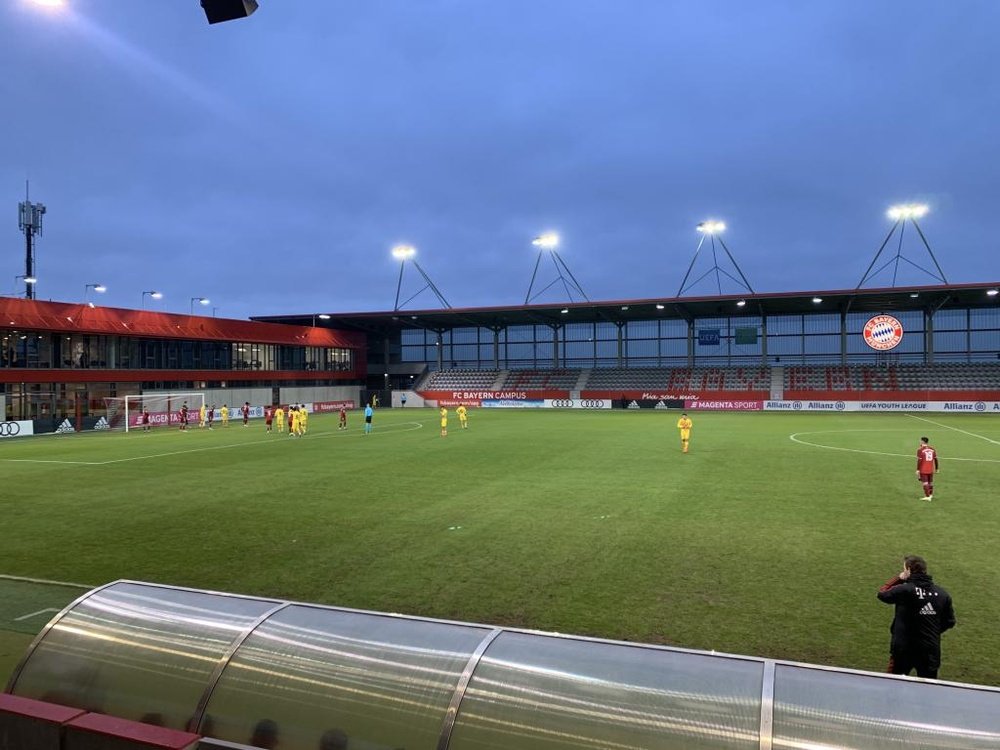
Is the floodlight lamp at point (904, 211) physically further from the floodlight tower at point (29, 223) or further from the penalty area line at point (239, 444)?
the floodlight tower at point (29, 223)

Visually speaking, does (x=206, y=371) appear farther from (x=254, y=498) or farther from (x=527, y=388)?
(x=254, y=498)

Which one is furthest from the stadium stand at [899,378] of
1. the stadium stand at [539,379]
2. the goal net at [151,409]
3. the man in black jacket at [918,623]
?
the man in black jacket at [918,623]

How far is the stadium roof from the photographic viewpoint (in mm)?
53125

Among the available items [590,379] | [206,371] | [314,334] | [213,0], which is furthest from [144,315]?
[213,0]

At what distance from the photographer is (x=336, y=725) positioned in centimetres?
358

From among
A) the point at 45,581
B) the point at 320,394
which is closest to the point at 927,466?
the point at 45,581

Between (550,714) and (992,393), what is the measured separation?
210 ft

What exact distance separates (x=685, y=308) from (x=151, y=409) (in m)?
47.5

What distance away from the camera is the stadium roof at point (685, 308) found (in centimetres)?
5312

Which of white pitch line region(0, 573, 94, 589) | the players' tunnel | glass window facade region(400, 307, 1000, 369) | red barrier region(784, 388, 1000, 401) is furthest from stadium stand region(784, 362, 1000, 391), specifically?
the players' tunnel

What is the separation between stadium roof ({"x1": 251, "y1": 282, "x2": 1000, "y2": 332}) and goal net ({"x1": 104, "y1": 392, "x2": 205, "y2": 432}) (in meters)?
21.2

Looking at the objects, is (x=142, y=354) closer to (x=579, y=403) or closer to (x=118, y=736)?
(x=579, y=403)

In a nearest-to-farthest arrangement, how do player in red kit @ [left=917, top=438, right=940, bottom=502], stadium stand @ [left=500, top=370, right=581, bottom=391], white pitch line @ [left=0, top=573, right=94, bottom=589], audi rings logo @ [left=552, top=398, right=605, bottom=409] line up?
1. white pitch line @ [left=0, top=573, right=94, bottom=589]
2. player in red kit @ [left=917, top=438, right=940, bottom=502]
3. audi rings logo @ [left=552, top=398, right=605, bottom=409]
4. stadium stand @ [left=500, top=370, right=581, bottom=391]

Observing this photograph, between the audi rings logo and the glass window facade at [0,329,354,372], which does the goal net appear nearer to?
the glass window facade at [0,329,354,372]
